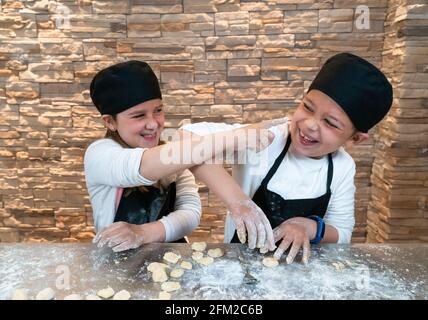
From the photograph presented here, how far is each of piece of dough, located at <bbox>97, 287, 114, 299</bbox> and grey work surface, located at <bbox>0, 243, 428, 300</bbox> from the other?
0.02 m

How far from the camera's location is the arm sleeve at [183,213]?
111 cm

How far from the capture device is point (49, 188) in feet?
6.96

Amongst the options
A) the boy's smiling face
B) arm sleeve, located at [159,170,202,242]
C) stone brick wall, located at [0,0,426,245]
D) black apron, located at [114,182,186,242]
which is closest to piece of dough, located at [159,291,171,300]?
arm sleeve, located at [159,170,202,242]

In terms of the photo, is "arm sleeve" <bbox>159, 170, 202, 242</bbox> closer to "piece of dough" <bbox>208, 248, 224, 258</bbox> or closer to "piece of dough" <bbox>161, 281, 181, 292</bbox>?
"piece of dough" <bbox>208, 248, 224, 258</bbox>

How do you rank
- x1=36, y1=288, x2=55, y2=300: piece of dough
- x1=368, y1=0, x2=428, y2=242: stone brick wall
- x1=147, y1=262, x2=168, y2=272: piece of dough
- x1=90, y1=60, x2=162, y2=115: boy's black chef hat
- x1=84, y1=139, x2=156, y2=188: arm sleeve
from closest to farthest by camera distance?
x1=36, y1=288, x2=55, y2=300: piece of dough, x1=147, y1=262, x2=168, y2=272: piece of dough, x1=84, y1=139, x2=156, y2=188: arm sleeve, x1=90, y1=60, x2=162, y2=115: boy's black chef hat, x1=368, y1=0, x2=428, y2=242: stone brick wall

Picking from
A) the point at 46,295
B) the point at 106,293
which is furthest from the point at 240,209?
the point at 46,295

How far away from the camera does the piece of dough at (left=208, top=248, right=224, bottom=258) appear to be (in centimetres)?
93

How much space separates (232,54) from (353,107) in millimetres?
1044

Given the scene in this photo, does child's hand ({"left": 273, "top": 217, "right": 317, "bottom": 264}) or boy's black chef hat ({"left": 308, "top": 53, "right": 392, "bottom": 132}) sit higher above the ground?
boy's black chef hat ({"left": 308, "top": 53, "right": 392, "bottom": 132})

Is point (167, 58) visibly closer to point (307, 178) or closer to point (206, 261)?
point (307, 178)

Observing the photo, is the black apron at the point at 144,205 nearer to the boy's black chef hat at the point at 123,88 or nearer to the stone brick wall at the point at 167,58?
the boy's black chef hat at the point at 123,88

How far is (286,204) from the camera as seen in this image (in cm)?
117

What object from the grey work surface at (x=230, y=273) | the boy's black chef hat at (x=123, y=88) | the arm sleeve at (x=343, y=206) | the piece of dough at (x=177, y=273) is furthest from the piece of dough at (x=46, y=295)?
the arm sleeve at (x=343, y=206)
